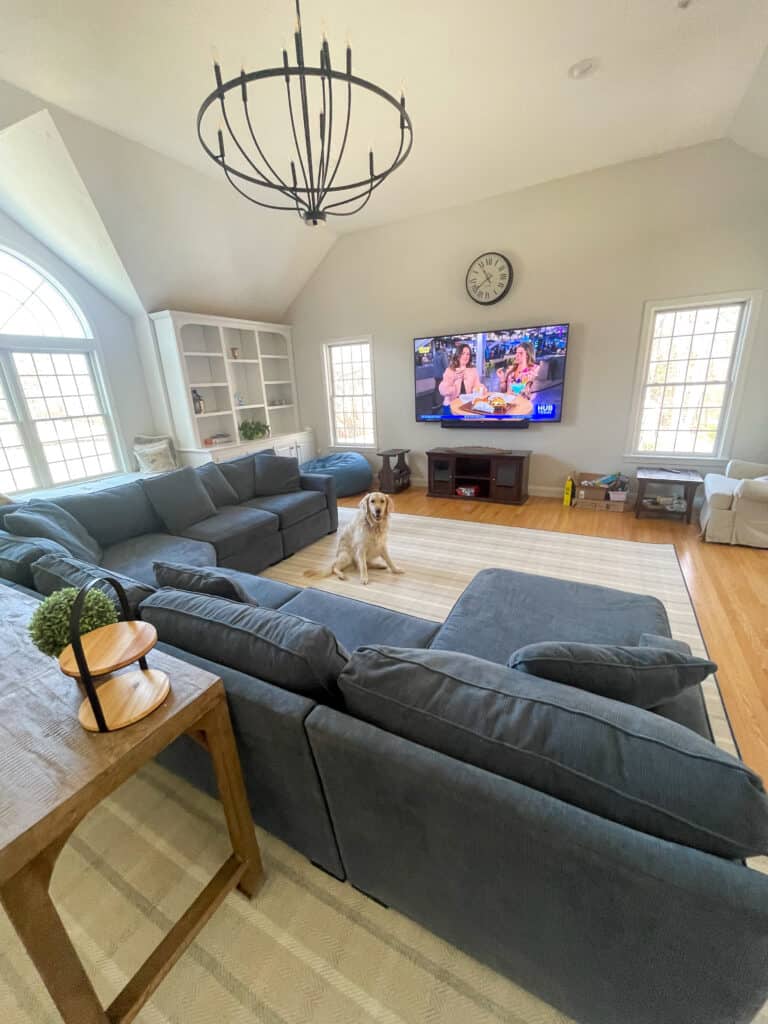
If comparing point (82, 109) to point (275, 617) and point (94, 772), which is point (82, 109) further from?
point (94, 772)

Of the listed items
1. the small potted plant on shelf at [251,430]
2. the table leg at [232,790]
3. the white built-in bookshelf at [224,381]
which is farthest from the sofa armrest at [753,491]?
the small potted plant on shelf at [251,430]

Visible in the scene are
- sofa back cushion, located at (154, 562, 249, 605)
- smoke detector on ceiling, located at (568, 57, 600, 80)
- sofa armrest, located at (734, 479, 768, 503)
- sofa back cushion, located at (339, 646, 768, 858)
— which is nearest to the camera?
sofa back cushion, located at (339, 646, 768, 858)

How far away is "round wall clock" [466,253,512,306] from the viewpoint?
14.9ft

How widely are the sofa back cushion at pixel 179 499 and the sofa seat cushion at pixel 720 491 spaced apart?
13.6 feet

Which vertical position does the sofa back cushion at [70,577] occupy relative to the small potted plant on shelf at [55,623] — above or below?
below

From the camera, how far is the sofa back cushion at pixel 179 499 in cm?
296

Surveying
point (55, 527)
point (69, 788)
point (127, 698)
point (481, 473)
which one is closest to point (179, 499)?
point (55, 527)

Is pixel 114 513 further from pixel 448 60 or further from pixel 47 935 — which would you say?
pixel 448 60

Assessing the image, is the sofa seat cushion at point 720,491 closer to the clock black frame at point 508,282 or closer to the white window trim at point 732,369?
the white window trim at point 732,369

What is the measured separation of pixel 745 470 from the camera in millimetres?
3766

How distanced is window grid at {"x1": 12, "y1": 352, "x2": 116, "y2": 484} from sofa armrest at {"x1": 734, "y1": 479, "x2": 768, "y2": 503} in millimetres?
6398

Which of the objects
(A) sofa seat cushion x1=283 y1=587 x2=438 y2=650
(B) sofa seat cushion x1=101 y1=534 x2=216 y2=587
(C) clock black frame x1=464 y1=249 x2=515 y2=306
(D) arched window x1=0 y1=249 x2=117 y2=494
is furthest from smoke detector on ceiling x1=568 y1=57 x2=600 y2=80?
(D) arched window x1=0 y1=249 x2=117 y2=494

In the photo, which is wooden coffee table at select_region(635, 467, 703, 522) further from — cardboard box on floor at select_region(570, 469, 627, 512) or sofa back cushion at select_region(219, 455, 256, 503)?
sofa back cushion at select_region(219, 455, 256, 503)

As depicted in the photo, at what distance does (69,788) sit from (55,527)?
197 centimetres
